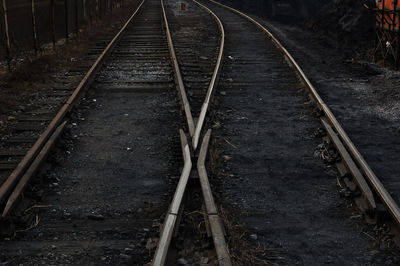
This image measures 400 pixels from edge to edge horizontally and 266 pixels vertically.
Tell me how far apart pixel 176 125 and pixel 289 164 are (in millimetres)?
2078

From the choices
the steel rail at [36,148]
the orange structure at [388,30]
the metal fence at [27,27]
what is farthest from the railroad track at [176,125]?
the orange structure at [388,30]

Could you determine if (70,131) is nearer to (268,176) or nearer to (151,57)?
(268,176)

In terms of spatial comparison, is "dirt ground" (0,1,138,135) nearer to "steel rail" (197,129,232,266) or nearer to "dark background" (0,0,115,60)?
"dark background" (0,0,115,60)

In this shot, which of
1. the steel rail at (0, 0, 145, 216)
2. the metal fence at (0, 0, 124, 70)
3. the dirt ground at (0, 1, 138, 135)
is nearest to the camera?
the steel rail at (0, 0, 145, 216)

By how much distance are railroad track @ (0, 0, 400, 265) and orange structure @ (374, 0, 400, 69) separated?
3.30 metres

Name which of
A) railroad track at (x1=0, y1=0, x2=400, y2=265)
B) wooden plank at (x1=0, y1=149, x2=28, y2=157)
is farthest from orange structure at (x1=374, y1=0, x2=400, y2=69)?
wooden plank at (x1=0, y1=149, x2=28, y2=157)

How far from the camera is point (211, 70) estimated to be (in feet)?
38.3

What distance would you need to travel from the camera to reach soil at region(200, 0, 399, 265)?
4.28m

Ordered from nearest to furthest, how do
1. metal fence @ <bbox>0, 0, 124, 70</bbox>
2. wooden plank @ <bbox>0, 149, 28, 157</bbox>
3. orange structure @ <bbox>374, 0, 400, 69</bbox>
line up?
wooden plank @ <bbox>0, 149, 28, 157</bbox> → metal fence @ <bbox>0, 0, 124, 70</bbox> → orange structure @ <bbox>374, 0, 400, 69</bbox>

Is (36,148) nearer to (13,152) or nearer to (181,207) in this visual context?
(13,152)

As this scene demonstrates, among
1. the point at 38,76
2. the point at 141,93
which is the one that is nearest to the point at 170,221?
the point at 141,93

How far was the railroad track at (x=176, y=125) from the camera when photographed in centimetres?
433

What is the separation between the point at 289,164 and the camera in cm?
608

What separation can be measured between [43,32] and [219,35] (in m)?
6.33
